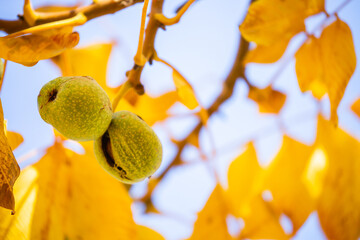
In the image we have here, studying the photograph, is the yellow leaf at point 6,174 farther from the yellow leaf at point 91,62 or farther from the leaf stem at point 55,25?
the yellow leaf at point 91,62

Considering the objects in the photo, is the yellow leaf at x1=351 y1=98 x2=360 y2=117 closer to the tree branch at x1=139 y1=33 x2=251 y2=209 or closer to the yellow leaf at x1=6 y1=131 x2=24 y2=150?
the tree branch at x1=139 y1=33 x2=251 y2=209

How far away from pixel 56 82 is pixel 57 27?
0.10 metres

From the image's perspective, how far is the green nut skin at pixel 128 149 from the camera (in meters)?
0.66

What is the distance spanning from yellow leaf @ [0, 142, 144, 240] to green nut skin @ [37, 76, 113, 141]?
18 cm

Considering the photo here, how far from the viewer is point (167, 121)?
1207 mm

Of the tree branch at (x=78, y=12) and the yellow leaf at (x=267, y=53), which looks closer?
the tree branch at (x=78, y=12)

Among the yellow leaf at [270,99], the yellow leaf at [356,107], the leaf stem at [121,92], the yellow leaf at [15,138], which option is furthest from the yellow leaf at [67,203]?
the yellow leaf at [356,107]

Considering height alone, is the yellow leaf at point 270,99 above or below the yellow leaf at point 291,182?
above

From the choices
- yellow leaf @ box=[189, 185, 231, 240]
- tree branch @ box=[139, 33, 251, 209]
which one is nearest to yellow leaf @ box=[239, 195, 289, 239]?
yellow leaf @ box=[189, 185, 231, 240]

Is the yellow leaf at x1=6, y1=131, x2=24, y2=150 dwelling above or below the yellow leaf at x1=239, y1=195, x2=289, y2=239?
above

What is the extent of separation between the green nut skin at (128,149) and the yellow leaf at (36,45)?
0.17 meters

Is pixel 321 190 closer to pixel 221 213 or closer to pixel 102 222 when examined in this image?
pixel 221 213

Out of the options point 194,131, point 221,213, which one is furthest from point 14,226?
point 194,131

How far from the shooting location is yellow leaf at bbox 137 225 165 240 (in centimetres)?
77
